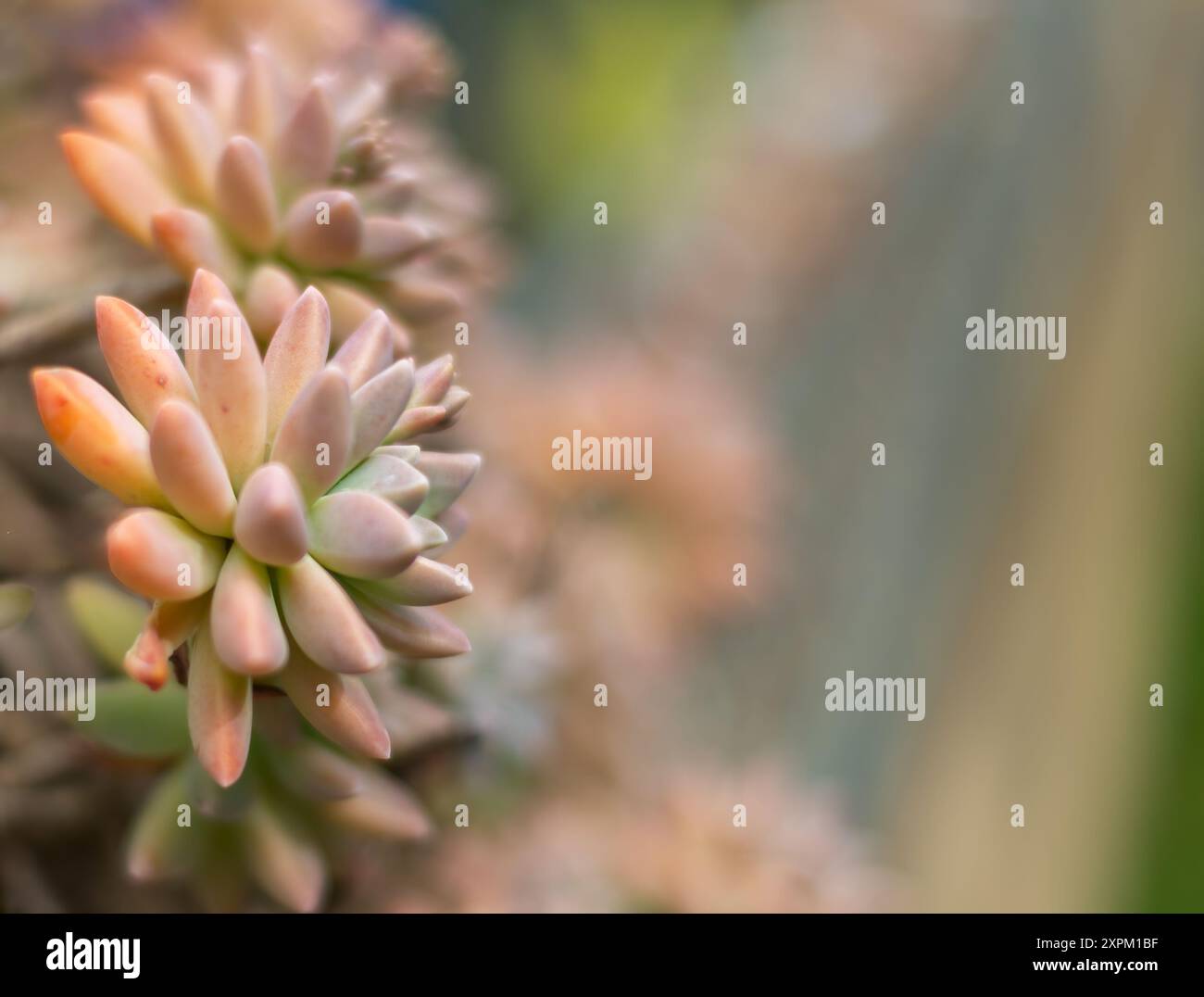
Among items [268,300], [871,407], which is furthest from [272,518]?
[871,407]

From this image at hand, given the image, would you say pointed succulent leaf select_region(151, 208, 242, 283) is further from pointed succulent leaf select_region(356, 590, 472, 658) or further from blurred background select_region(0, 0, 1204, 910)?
blurred background select_region(0, 0, 1204, 910)

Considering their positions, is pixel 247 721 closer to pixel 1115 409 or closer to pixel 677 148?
pixel 677 148

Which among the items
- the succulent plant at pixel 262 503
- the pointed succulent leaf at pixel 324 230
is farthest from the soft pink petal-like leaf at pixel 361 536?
the pointed succulent leaf at pixel 324 230

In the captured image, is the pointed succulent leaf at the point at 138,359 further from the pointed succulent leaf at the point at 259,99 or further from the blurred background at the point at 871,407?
the blurred background at the point at 871,407

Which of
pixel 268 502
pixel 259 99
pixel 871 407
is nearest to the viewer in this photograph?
pixel 268 502

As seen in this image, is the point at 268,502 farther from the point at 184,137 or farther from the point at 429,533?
the point at 184,137
